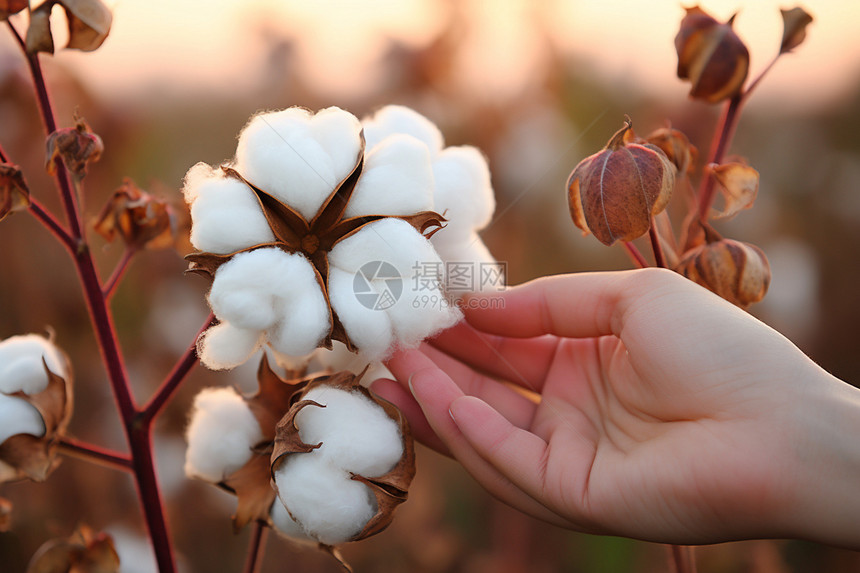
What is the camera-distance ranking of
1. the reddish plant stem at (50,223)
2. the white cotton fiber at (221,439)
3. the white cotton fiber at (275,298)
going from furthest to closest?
1. the white cotton fiber at (221,439)
2. the reddish plant stem at (50,223)
3. the white cotton fiber at (275,298)

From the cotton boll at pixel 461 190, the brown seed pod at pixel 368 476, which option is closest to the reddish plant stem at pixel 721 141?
the cotton boll at pixel 461 190

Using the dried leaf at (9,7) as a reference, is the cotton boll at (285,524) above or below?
below

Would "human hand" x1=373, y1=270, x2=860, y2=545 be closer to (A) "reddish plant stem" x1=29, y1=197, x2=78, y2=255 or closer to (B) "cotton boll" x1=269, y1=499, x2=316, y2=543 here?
(B) "cotton boll" x1=269, y1=499, x2=316, y2=543

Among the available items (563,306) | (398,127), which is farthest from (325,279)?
(563,306)

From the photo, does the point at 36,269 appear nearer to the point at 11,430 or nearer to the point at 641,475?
the point at 11,430

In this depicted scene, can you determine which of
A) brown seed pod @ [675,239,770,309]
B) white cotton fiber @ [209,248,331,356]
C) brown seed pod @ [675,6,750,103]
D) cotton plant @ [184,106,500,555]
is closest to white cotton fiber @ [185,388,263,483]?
cotton plant @ [184,106,500,555]

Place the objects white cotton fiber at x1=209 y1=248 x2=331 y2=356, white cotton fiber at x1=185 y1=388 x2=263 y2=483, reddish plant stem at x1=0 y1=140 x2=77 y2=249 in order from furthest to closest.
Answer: white cotton fiber at x1=185 y1=388 x2=263 y2=483
reddish plant stem at x1=0 y1=140 x2=77 y2=249
white cotton fiber at x1=209 y1=248 x2=331 y2=356

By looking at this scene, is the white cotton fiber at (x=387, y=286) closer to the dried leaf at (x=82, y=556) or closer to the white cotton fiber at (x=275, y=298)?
the white cotton fiber at (x=275, y=298)

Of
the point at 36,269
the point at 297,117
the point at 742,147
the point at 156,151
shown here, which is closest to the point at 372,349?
the point at 297,117
